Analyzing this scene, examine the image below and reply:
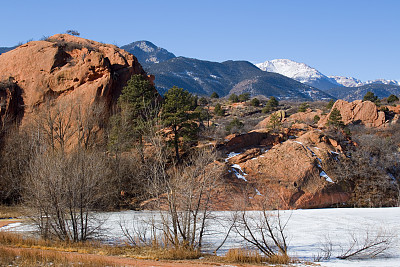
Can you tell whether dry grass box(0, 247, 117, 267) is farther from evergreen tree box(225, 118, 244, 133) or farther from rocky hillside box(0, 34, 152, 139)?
evergreen tree box(225, 118, 244, 133)

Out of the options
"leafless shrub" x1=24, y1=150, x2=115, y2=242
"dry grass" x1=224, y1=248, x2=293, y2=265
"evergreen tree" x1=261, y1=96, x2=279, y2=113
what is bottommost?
"dry grass" x1=224, y1=248, x2=293, y2=265

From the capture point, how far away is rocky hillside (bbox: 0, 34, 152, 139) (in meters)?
33.4

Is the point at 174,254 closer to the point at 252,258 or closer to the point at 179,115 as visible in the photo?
the point at 252,258

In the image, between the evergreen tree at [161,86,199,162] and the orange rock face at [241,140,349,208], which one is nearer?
the orange rock face at [241,140,349,208]

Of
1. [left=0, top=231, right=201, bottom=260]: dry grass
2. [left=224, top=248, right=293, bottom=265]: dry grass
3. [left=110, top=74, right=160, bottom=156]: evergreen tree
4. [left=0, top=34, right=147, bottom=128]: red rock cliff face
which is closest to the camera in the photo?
[left=224, top=248, right=293, bottom=265]: dry grass

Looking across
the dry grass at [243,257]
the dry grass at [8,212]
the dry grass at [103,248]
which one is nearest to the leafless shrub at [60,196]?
the dry grass at [103,248]

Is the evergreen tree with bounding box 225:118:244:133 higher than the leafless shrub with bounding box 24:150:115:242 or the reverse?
higher

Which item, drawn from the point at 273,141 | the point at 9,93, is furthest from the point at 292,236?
the point at 9,93

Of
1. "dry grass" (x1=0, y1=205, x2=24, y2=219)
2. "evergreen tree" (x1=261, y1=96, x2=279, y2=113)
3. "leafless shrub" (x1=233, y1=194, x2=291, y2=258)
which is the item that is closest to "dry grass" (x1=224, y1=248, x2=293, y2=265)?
"leafless shrub" (x1=233, y1=194, x2=291, y2=258)

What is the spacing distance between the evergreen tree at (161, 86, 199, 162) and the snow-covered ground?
7726mm

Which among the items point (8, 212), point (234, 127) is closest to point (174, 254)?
point (8, 212)

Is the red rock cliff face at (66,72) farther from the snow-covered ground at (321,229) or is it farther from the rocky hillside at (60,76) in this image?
the snow-covered ground at (321,229)

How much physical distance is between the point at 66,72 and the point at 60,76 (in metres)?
0.68

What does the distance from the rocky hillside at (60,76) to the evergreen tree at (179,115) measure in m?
7.09
